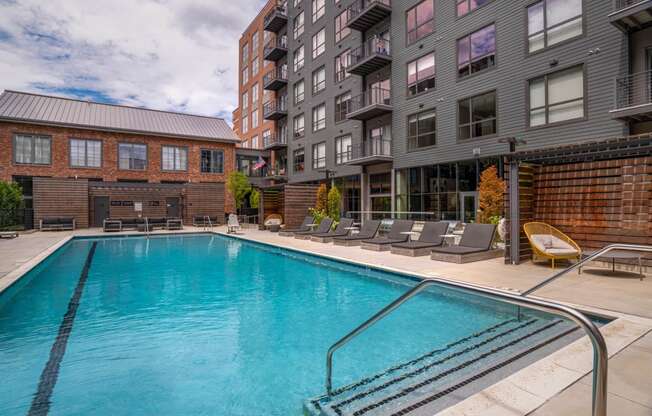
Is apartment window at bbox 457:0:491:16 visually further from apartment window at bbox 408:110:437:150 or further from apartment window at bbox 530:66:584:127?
apartment window at bbox 530:66:584:127

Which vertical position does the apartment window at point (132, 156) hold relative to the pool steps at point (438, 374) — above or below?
above

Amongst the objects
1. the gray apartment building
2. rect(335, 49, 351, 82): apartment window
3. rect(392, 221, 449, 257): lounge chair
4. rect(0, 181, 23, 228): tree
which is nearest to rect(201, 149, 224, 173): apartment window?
the gray apartment building

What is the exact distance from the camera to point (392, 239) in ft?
35.9

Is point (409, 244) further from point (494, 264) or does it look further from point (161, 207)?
point (161, 207)

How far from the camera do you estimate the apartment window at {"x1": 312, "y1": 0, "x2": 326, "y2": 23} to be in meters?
22.4

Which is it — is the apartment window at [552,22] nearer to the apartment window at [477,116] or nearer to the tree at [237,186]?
the apartment window at [477,116]

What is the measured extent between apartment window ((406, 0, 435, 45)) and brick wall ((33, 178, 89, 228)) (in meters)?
20.9

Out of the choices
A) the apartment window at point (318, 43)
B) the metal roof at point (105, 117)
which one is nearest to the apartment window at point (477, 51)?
the apartment window at point (318, 43)

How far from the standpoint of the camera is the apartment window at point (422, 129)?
15227 millimetres

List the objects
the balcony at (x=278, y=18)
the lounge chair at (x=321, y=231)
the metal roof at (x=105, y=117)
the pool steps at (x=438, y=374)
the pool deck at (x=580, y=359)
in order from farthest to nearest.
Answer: the balcony at (x=278, y=18), the metal roof at (x=105, y=117), the lounge chair at (x=321, y=231), the pool steps at (x=438, y=374), the pool deck at (x=580, y=359)

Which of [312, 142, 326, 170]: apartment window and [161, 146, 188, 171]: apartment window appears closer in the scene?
[312, 142, 326, 170]: apartment window

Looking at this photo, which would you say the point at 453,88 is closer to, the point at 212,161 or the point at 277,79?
the point at 277,79

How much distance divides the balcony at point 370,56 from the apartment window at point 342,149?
11.9ft

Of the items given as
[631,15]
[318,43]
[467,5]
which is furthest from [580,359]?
[318,43]
